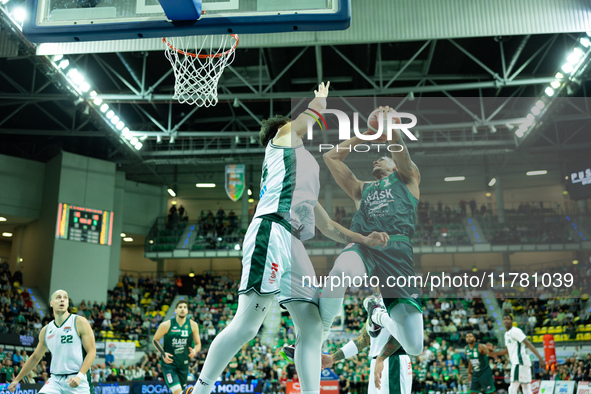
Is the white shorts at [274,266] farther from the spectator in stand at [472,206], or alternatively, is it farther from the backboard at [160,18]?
the spectator in stand at [472,206]

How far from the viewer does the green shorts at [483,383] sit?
11.6 meters

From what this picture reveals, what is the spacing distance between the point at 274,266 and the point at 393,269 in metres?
1.62

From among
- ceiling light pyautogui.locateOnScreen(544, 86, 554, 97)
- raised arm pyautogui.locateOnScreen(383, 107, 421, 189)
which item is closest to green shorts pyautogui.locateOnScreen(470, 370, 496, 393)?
raised arm pyautogui.locateOnScreen(383, 107, 421, 189)

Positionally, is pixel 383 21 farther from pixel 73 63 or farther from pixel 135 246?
pixel 135 246

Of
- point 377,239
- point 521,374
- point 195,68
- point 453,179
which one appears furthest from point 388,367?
point 195,68

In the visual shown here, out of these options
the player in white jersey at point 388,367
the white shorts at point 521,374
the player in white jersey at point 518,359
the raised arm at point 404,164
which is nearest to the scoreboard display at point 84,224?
the player in white jersey at point 518,359

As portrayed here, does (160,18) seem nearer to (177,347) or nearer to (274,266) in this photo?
(274,266)

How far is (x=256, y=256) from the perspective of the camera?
4.89m

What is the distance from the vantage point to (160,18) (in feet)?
19.2

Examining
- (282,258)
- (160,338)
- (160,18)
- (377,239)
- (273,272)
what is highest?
(160,18)

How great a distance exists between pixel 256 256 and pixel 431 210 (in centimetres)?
261

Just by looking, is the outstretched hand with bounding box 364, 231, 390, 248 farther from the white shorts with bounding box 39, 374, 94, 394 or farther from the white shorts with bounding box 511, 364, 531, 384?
the white shorts with bounding box 511, 364, 531, 384

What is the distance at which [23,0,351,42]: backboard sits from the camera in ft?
18.9

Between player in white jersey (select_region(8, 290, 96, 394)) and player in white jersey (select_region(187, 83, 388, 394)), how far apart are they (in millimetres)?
2730
